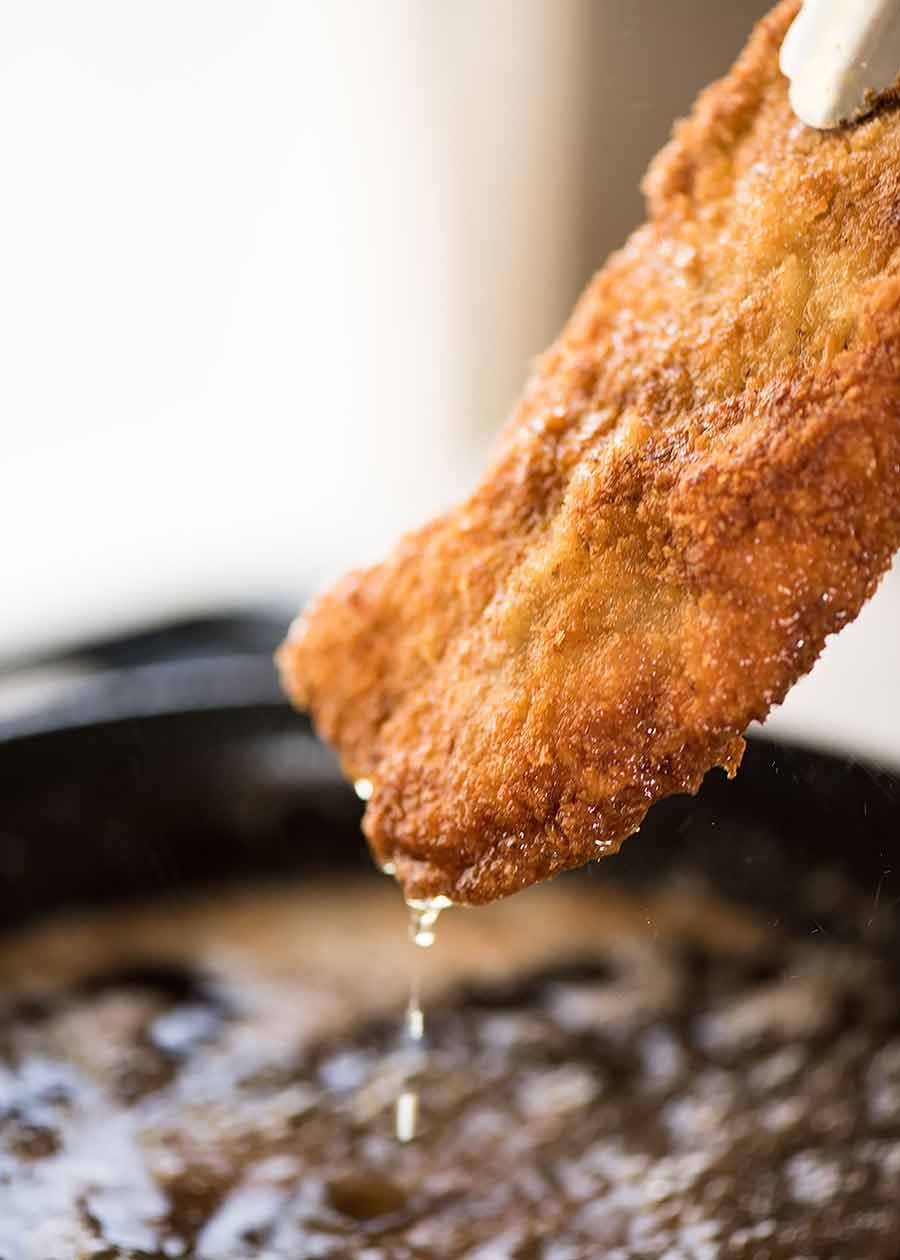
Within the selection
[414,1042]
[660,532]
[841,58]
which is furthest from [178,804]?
[841,58]

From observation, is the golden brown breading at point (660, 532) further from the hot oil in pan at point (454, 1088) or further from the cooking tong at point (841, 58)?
the hot oil in pan at point (454, 1088)

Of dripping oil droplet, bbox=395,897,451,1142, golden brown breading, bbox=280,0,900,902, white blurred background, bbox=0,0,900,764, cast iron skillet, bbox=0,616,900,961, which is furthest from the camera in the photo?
white blurred background, bbox=0,0,900,764

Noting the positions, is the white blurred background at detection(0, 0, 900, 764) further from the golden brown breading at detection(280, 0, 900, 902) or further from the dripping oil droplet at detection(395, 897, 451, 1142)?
the golden brown breading at detection(280, 0, 900, 902)

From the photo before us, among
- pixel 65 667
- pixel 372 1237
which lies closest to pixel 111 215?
pixel 65 667

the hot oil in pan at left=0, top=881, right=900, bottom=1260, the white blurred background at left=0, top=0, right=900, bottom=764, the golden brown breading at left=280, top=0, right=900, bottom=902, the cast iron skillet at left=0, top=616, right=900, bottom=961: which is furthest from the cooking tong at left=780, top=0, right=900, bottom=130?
the white blurred background at left=0, top=0, right=900, bottom=764

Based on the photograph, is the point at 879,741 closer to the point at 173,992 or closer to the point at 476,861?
the point at 476,861

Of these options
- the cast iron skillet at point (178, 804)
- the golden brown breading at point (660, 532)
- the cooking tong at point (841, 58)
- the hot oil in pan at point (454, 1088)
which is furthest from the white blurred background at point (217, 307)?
the cooking tong at point (841, 58)
